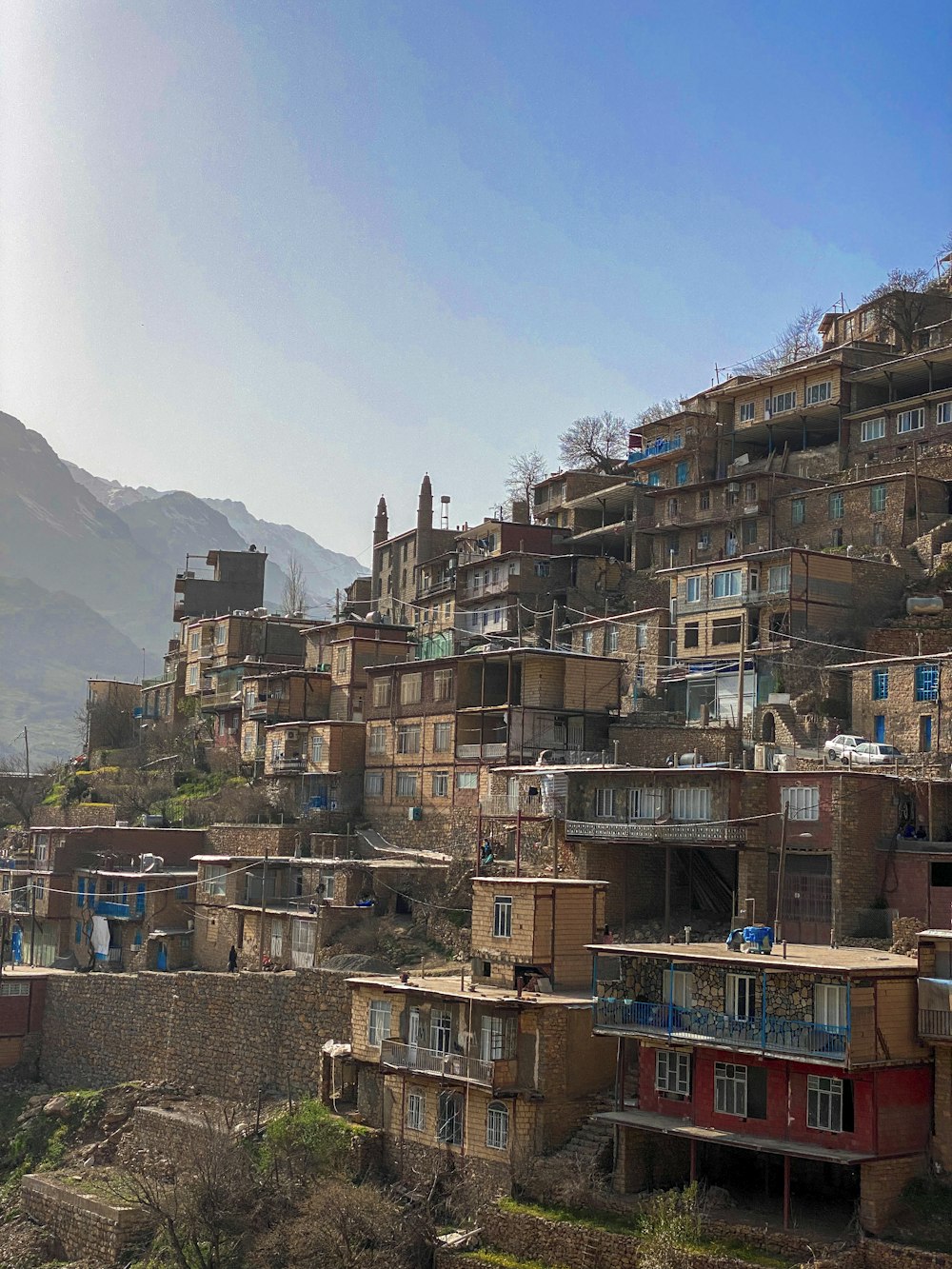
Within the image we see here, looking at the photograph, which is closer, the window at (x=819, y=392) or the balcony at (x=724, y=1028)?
the balcony at (x=724, y=1028)

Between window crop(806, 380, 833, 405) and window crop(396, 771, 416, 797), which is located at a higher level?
window crop(806, 380, 833, 405)

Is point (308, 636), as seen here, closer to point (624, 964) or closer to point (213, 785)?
point (213, 785)

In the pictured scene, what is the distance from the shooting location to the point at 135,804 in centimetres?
Answer: 6019

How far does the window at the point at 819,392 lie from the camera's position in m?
61.2

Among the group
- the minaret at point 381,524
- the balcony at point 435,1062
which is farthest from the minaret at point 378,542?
the balcony at point 435,1062

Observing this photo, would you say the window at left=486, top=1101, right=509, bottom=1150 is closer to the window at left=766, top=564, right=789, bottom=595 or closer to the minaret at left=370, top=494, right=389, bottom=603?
the window at left=766, top=564, right=789, bottom=595

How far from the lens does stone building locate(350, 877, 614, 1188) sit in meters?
30.8

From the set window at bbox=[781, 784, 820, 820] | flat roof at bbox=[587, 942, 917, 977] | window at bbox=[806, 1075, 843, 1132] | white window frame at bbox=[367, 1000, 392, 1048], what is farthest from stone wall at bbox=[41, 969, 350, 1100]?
window at bbox=[806, 1075, 843, 1132]

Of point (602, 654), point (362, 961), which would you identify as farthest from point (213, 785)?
point (362, 961)

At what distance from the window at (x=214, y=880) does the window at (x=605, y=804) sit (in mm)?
12933

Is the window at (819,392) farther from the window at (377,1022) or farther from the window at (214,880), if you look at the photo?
the window at (377,1022)

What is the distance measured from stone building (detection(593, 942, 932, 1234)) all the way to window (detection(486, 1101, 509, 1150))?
2304 mm

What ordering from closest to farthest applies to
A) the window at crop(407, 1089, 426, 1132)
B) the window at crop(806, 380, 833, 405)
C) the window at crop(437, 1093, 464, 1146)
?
the window at crop(437, 1093, 464, 1146), the window at crop(407, 1089, 426, 1132), the window at crop(806, 380, 833, 405)

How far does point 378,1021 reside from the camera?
33969 millimetres
